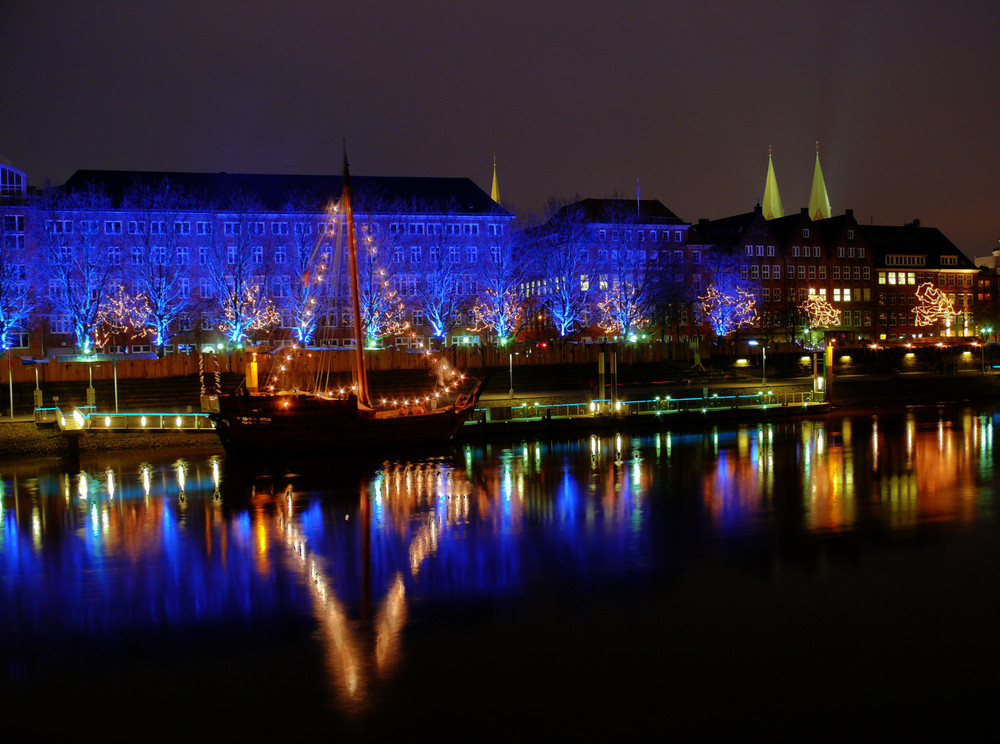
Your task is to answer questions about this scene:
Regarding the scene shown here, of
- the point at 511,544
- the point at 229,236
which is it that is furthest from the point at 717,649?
the point at 229,236

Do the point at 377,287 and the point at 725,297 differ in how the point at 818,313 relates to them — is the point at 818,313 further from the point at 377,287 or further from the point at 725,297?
the point at 377,287

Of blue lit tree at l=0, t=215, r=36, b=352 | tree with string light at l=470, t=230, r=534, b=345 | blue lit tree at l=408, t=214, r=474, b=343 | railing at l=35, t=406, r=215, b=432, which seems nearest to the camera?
railing at l=35, t=406, r=215, b=432

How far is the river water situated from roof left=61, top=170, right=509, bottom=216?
43.0m

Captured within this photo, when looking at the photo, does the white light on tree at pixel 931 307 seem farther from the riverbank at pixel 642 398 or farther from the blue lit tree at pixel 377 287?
the blue lit tree at pixel 377 287

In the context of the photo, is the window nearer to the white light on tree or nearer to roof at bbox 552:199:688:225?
roof at bbox 552:199:688:225

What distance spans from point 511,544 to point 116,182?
61.5 metres

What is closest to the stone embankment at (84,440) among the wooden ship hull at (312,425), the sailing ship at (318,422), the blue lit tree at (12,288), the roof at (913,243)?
the sailing ship at (318,422)

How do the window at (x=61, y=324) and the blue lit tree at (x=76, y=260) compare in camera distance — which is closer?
the blue lit tree at (x=76, y=260)

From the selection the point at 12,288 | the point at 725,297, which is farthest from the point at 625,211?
the point at 12,288

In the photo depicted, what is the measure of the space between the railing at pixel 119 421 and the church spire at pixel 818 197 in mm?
112028

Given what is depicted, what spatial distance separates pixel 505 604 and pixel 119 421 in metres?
26.7

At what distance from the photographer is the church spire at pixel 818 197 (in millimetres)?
127812

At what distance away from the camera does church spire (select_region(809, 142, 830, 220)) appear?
127812mm

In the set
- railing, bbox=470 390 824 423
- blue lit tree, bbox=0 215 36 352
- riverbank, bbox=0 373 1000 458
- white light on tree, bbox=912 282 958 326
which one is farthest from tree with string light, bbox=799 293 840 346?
blue lit tree, bbox=0 215 36 352
